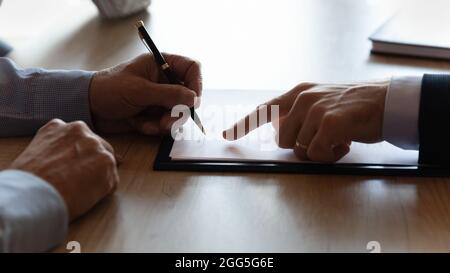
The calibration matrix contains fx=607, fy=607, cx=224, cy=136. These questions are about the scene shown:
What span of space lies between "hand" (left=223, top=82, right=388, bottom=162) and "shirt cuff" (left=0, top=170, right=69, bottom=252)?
375 millimetres

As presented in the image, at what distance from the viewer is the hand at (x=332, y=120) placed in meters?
0.92

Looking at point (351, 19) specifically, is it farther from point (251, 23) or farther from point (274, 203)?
point (274, 203)

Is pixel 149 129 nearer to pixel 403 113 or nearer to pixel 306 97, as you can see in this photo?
pixel 306 97

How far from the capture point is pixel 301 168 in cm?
92

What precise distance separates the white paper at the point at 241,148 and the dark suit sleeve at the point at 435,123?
4 cm

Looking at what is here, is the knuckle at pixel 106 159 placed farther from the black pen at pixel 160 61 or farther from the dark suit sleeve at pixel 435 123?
the dark suit sleeve at pixel 435 123

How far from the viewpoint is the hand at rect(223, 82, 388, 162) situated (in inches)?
36.2

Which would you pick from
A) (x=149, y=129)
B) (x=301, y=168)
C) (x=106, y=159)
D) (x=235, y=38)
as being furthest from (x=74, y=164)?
(x=235, y=38)

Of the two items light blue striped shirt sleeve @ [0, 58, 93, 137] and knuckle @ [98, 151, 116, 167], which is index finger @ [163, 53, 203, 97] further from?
knuckle @ [98, 151, 116, 167]

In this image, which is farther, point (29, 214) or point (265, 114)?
point (265, 114)

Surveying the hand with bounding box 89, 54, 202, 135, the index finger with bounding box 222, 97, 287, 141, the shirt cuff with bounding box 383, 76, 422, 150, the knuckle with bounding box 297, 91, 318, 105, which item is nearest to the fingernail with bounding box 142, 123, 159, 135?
the hand with bounding box 89, 54, 202, 135

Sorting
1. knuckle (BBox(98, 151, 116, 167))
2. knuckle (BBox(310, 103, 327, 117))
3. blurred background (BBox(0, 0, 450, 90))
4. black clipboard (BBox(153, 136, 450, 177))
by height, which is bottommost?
black clipboard (BBox(153, 136, 450, 177))

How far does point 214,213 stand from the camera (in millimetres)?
829

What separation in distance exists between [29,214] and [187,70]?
0.43 meters
